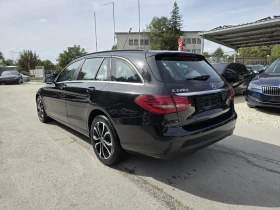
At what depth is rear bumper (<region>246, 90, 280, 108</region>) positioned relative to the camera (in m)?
6.07

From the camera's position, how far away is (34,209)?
2.47m

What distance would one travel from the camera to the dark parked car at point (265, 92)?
6023 mm

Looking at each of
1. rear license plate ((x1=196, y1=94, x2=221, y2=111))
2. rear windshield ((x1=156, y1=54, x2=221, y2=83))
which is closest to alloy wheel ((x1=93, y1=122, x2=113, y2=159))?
rear windshield ((x1=156, y1=54, x2=221, y2=83))

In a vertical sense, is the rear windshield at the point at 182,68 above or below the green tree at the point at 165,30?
below

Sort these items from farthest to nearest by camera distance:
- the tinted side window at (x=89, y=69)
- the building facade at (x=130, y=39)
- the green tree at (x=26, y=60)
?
the building facade at (x=130, y=39), the green tree at (x=26, y=60), the tinted side window at (x=89, y=69)

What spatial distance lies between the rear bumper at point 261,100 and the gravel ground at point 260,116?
0.28 metres

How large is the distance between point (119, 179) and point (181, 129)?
110 cm

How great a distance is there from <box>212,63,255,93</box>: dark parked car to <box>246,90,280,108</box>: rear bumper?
87.9 inches

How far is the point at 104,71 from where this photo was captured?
3.58m

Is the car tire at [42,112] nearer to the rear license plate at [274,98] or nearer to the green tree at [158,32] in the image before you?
the rear license plate at [274,98]

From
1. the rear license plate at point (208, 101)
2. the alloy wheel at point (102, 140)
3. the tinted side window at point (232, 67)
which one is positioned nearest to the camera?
the rear license plate at point (208, 101)

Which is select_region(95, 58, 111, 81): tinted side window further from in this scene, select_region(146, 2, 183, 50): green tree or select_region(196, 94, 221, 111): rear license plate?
select_region(146, 2, 183, 50): green tree

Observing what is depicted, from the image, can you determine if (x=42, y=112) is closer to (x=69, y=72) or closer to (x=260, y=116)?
(x=69, y=72)

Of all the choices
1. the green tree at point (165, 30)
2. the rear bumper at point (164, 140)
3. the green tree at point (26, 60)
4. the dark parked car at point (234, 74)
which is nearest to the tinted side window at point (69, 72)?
the rear bumper at point (164, 140)
